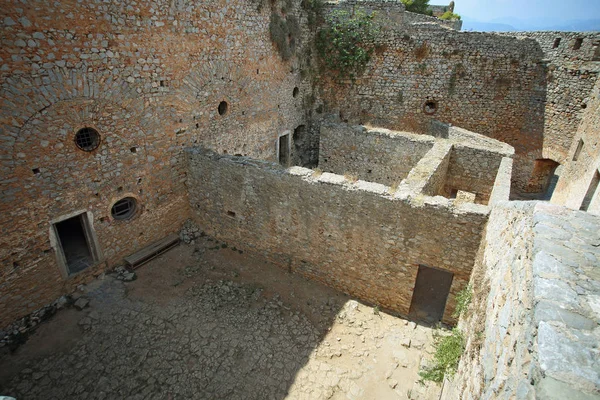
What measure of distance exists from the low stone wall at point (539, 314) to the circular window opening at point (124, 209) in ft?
24.8

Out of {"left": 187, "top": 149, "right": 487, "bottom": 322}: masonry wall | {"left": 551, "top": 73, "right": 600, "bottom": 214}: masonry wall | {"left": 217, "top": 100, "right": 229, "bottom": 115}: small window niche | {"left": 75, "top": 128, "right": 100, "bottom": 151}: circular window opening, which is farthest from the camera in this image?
{"left": 217, "top": 100, "right": 229, "bottom": 115}: small window niche

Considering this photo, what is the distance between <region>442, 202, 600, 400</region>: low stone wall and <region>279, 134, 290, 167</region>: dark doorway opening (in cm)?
1043

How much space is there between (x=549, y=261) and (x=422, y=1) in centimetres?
2982

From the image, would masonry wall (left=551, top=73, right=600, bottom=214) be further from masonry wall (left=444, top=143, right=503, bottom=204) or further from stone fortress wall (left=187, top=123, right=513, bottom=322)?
masonry wall (left=444, top=143, right=503, bottom=204)

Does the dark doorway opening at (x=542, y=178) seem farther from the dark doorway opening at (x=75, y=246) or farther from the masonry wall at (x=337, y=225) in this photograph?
the dark doorway opening at (x=75, y=246)

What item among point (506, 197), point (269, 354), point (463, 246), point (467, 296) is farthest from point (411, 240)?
point (269, 354)

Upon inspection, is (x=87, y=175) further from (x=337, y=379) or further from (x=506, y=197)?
(x=506, y=197)

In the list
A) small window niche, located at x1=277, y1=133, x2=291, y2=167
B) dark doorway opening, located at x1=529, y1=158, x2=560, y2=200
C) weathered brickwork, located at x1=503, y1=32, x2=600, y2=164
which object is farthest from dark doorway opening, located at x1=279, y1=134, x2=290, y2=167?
dark doorway opening, located at x1=529, y1=158, x2=560, y2=200

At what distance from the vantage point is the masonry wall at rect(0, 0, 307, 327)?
5.88 m

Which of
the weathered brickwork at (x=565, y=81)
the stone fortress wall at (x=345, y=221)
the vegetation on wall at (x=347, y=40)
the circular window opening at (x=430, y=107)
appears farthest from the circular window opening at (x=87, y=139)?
the weathered brickwork at (x=565, y=81)

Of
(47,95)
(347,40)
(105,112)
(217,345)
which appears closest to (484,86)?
(347,40)

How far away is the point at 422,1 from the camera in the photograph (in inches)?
1050

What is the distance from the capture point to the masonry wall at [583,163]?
28.7ft

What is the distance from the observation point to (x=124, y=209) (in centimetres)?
820
